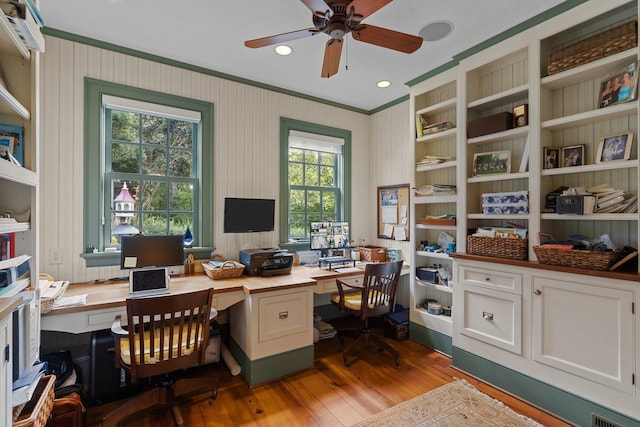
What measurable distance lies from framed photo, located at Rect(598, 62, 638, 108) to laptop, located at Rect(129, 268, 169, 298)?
331 centimetres

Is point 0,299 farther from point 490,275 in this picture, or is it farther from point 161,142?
point 490,275

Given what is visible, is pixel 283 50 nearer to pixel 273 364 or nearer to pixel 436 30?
pixel 436 30

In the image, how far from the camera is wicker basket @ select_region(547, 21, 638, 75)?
70.8 inches

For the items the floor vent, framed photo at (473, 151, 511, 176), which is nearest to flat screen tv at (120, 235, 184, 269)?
framed photo at (473, 151, 511, 176)

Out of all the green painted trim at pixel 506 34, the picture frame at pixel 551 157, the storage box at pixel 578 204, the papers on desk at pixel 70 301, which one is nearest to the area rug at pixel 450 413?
the storage box at pixel 578 204

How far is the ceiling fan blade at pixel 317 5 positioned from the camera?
1.56m

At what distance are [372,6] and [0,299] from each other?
2.09m

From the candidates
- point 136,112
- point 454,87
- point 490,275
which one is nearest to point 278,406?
point 490,275

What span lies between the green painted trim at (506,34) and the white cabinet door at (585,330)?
1880mm

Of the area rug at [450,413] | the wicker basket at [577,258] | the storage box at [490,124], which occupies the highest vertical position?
the storage box at [490,124]

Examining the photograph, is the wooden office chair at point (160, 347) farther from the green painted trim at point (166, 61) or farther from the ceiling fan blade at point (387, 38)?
the green painted trim at point (166, 61)

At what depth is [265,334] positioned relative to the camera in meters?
2.36

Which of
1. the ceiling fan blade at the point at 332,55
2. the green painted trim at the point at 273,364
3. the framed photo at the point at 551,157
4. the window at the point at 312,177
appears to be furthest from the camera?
the window at the point at 312,177

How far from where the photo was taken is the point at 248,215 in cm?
309
